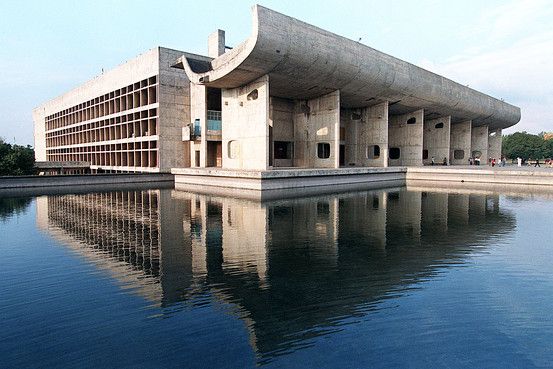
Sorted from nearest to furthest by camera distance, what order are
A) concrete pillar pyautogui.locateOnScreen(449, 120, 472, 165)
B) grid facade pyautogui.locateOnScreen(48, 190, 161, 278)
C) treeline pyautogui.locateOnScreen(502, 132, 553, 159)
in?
grid facade pyautogui.locateOnScreen(48, 190, 161, 278)
concrete pillar pyautogui.locateOnScreen(449, 120, 472, 165)
treeline pyautogui.locateOnScreen(502, 132, 553, 159)

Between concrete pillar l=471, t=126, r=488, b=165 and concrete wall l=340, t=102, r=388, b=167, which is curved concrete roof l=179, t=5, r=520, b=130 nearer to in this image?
concrete wall l=340, t=102, r=388, b=167

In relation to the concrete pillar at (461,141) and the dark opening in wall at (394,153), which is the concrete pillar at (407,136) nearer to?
the dark opening in wall at (394,153)

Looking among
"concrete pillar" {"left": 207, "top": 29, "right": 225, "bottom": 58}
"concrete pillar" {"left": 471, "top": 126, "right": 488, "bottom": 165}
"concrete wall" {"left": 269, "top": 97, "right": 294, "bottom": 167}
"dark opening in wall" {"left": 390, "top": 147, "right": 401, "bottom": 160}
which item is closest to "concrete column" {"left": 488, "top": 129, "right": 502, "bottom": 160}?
"concrete pillar" {"left": 471, "top": 126, "right": 488, "bottom": 165}

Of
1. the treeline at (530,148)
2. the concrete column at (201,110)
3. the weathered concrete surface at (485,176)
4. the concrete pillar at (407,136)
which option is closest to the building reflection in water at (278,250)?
the concrete column at (201,110)

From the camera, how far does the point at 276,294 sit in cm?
736

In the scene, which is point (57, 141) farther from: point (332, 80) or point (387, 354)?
point (387, 354)

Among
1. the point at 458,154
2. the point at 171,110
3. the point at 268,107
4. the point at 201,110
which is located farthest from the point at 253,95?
the point at 458,154

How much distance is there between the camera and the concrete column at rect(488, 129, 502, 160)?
72312 mm

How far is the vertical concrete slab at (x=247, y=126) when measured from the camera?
28.7 metres

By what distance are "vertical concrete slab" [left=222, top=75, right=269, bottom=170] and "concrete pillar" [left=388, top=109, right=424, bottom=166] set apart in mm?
26401

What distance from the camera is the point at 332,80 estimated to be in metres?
31.2

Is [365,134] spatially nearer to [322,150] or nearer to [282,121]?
[322,150]

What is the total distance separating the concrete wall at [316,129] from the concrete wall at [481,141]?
43850 mm

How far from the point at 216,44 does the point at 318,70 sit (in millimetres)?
16781
